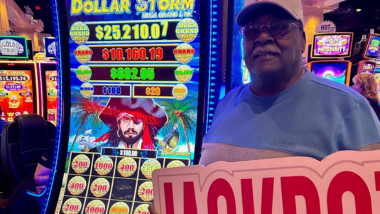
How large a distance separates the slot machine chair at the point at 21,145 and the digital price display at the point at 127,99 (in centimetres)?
147

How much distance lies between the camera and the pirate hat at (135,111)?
64.4 inches

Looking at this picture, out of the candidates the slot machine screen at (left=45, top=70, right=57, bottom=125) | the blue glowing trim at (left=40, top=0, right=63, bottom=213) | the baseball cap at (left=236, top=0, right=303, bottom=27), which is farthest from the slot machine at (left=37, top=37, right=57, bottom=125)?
the baseball cap at (left=236, top=0, right=303, bottom=27)

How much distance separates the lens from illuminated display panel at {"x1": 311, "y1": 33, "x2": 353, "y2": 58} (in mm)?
6254

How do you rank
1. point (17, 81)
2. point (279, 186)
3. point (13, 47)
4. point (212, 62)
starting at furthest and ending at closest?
1. point (13, 47)
2. point (17, 81)
3. point (212, 62)
4. point (279, 186)

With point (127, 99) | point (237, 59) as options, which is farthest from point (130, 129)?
point (237, 59)

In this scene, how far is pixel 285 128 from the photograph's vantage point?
941 millimetres

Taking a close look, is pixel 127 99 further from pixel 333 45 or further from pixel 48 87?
pixel 333 45

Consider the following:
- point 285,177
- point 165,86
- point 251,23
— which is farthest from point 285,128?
point 165,86

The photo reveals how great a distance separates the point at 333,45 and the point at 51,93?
624 centimetres

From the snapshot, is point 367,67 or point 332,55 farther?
point 367,67

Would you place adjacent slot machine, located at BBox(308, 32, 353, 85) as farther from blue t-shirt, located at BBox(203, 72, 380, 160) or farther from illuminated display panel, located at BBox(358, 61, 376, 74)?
blue t-shirt, located at BBox(203, 72, 380, 160)

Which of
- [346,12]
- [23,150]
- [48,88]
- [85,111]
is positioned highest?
[346,12]

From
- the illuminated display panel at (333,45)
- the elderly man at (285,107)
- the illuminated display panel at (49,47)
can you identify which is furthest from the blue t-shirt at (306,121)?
the illuminated display panel at (49,47)

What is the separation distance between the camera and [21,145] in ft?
9.43
